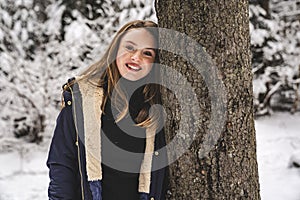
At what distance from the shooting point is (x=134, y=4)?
4.64m

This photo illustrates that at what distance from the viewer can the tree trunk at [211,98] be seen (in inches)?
59.1

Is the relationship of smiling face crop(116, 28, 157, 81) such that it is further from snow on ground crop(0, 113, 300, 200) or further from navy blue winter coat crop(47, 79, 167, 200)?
snow on ground crop(0, 113, 300, 200)

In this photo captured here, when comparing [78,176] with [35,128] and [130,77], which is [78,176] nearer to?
[130,77]

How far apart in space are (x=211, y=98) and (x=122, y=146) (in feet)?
1.31

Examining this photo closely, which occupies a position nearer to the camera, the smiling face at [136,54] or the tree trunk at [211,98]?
the tree trunk at [211,98]

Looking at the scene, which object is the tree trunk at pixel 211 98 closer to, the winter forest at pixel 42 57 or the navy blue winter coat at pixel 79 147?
the navy blue winter coat at pixel 79 147

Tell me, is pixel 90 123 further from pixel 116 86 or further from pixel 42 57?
pixel 42 57

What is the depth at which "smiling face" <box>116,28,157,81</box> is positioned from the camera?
163 centimetres

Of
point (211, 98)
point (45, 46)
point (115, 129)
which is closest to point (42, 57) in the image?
point (45, 46)

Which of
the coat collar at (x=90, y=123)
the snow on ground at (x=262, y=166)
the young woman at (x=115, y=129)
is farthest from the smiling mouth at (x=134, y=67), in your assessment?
the snow on ground at (x=262, y=166)

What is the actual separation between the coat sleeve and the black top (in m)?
0.12

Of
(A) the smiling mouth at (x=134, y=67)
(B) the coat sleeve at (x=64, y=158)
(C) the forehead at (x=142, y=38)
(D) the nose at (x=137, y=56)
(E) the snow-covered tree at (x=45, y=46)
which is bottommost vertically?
(B) the coat sleeve at (x=64, y=158)

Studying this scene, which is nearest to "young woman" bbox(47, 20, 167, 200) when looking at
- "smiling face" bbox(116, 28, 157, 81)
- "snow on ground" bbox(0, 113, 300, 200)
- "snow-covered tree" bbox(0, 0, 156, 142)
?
"smiling face" bbox(116, 28, 157, 81)

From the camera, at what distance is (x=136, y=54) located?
162 centimetres
